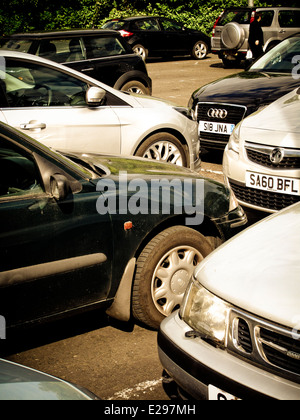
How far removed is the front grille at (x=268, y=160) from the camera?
5.21 metres

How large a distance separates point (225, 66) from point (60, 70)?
48.9 feet

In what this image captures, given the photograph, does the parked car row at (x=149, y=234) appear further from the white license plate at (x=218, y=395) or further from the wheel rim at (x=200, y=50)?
the wheel rim at (x=200, y=50)

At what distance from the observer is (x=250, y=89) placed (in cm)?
802

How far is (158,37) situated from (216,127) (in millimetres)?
14133

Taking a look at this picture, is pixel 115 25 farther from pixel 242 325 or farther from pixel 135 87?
pixel 242 325

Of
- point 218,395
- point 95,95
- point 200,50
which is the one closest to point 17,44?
point 95,95

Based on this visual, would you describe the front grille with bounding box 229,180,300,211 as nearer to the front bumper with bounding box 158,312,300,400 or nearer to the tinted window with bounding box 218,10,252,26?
the front bumper with bounding box 158,312,300,400

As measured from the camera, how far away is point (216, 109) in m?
8.13

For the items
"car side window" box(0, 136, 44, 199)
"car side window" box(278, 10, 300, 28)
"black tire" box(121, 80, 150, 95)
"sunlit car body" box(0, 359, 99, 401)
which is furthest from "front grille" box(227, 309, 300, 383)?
"car side window" box(278, 10, 300, 28)

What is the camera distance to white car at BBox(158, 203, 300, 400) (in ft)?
7.50

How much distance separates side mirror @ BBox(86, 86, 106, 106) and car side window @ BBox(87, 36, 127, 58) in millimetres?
5530

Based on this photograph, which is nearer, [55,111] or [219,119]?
[55,111]
